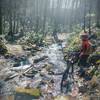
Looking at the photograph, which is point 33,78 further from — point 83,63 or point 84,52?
point 84,52

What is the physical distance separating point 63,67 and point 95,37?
733 cm

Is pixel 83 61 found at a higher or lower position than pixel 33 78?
higher

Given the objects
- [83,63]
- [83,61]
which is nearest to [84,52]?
[83,61]

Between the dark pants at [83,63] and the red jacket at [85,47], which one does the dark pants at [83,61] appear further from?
the red jacket at [85,47]

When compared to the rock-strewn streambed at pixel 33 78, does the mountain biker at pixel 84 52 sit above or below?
above

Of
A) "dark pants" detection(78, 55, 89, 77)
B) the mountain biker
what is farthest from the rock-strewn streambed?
the mountain biker

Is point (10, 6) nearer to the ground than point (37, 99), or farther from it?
farther from it

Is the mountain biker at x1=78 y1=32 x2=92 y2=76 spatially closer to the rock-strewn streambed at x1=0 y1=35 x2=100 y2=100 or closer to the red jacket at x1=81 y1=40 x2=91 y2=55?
the red jacket at x1=81 y1=40 x2=91 y2=55

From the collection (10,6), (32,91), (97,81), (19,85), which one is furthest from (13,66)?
(10,6)

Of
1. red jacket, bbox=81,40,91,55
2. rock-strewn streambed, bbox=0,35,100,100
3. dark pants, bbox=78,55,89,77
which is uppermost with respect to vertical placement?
red jacket, bbox=81,40,91,55

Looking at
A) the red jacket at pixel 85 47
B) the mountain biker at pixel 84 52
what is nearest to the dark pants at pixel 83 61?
the mountain biker at pixel 84 52

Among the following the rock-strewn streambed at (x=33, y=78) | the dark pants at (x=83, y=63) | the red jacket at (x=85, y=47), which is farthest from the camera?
the dark pants at (x=83, y=63)

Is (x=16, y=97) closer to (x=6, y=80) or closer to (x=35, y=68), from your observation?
(x=6, y=80)

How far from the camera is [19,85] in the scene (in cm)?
1411
